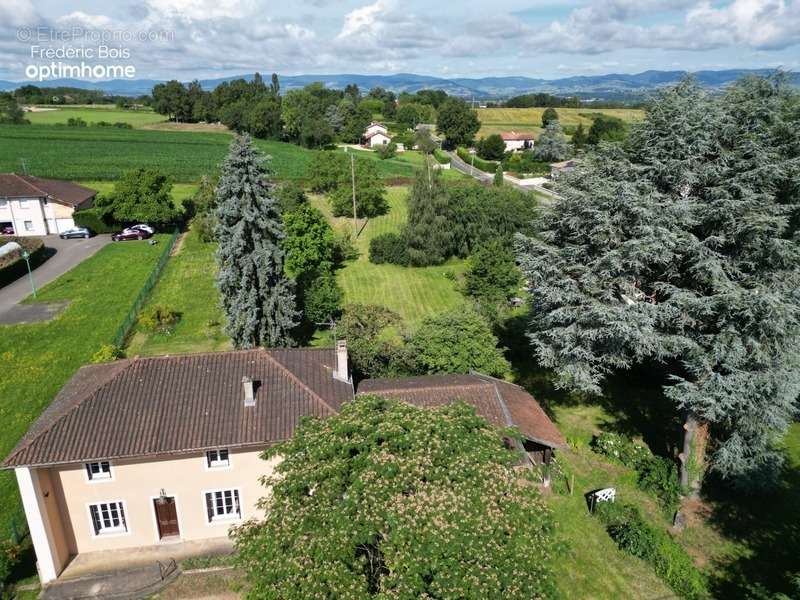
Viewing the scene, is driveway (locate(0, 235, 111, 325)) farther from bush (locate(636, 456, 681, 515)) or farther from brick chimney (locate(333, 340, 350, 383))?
bush (locate(636, 456, 681, 515))

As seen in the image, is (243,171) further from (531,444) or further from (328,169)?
(328,169)

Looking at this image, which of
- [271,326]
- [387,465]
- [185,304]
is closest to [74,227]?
[185,304]

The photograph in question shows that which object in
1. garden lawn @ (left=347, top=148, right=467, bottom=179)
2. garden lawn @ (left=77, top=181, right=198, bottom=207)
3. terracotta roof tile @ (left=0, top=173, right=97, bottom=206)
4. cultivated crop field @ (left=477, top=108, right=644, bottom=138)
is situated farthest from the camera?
cultivated crop field @ (left=477, top=108, right=644, bottom=138)

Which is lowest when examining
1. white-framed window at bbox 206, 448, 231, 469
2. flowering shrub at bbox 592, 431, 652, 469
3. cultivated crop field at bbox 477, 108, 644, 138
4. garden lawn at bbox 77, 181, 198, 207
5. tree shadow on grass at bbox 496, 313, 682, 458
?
tree shadow on grass at bbox 496, 313, 682, 458

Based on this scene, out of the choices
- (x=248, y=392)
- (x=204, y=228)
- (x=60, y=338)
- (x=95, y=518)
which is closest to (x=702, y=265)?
(x=248, y=392)

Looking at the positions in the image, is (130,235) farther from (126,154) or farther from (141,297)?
(126,154)

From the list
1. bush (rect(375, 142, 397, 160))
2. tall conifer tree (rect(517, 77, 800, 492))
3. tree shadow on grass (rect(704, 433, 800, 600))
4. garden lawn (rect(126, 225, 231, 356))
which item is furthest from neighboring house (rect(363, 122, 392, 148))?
tree shadow on grass (rect(704, 433, 800, 600))
